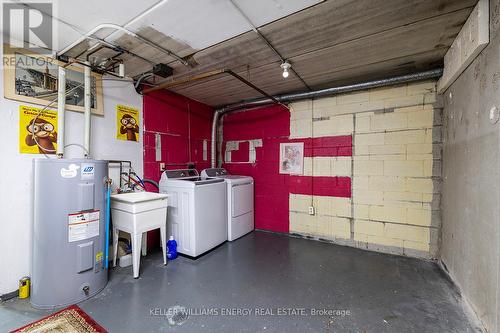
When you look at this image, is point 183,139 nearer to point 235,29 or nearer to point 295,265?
point 235,29

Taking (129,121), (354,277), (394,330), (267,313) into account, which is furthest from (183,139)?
(394,330)

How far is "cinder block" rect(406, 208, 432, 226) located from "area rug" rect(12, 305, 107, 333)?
3540 mm

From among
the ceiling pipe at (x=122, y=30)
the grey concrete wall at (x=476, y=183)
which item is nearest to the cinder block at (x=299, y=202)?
the grey concrete wall at (x=476, y=183)

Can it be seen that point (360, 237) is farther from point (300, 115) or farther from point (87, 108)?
point (87, 108)

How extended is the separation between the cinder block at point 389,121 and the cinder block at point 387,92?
9.8 inches

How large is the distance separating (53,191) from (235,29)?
214 centimetres

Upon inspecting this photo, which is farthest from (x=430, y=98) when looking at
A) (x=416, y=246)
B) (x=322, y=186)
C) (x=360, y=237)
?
(x=360, y=237)

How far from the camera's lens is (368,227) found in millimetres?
3166

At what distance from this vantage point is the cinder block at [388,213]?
2.95m

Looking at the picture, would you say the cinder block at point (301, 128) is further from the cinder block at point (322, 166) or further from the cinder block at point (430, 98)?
the cinder block at point (430, 98)

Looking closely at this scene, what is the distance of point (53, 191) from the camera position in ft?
6.14

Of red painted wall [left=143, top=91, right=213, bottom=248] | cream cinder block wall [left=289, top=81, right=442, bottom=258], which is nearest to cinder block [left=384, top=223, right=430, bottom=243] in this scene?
cream cinder block wall [left=289, top=81, right=442, bottom=258]

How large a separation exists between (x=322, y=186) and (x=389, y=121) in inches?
52.4

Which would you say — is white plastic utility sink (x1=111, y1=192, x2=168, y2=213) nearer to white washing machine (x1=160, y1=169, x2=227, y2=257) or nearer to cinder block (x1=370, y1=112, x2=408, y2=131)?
white washing machine (x1=160, y1=169, x2=227, y2=257)
